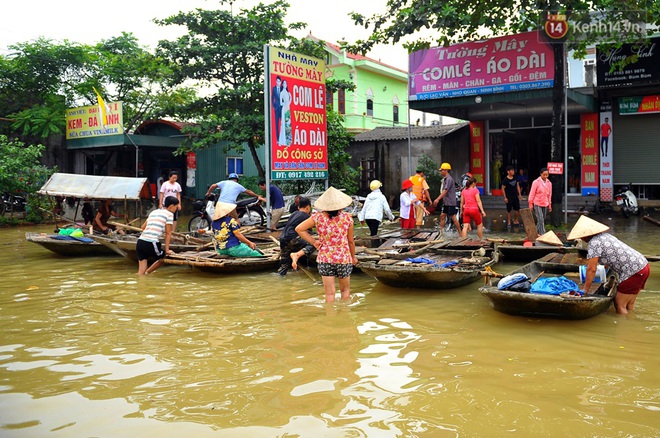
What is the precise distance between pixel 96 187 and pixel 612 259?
1037 centimetres

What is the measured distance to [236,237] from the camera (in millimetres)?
9938

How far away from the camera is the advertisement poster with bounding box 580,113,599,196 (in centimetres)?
1977

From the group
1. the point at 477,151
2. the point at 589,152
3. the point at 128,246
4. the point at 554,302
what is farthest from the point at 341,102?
the point at 554,302

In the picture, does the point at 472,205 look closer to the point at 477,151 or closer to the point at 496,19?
the point at 496,19

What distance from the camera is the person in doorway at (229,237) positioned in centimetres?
981

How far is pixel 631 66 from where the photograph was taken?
1775 cm

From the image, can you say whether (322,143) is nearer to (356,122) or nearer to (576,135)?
(576,135)

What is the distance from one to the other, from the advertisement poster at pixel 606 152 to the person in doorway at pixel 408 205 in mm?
9425

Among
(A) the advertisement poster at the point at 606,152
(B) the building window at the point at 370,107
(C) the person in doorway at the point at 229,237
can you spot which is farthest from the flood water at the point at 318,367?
(B) the building window at the point at 370,107

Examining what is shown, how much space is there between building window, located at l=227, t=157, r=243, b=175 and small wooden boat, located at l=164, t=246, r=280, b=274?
51.3 ft

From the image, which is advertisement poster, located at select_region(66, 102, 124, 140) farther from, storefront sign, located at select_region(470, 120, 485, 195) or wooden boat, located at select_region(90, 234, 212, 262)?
storefront sign, located at select_region(470, 120, 485, 195)

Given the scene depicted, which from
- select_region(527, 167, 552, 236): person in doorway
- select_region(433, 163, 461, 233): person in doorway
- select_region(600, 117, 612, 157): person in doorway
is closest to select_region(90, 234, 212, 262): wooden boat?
select_region(433, 163, 461, 233): person in doorway

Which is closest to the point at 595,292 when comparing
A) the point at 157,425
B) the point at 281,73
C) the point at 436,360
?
the point at 436,360

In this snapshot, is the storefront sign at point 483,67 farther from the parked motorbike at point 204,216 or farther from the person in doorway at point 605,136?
the parked motorbike at point 204,216
